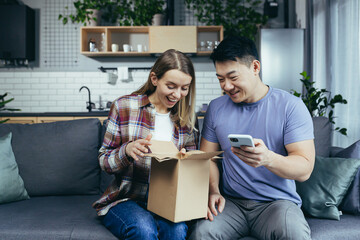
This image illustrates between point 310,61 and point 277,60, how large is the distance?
15.9 inches

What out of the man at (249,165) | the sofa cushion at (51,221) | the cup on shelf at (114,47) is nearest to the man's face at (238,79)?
the man at (249,165)

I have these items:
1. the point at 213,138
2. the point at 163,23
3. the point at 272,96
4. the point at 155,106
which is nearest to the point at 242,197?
the point at 213,138

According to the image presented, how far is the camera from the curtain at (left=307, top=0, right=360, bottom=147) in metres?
2.77

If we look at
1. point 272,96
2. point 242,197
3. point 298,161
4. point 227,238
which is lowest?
point 227,238

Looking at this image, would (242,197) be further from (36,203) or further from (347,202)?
(36,203)

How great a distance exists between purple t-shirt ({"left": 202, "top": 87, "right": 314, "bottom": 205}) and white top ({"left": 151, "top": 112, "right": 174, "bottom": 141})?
0.24 metres

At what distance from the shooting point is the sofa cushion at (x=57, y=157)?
1.79m

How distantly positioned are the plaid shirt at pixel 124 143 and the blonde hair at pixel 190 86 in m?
0.09

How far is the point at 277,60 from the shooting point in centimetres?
397

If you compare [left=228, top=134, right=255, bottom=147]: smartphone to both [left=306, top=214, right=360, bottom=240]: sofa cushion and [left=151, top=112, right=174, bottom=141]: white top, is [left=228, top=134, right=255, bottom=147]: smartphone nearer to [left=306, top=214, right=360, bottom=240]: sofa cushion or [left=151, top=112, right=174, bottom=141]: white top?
[left=151, top=112, right=174, bottom=141]: white top

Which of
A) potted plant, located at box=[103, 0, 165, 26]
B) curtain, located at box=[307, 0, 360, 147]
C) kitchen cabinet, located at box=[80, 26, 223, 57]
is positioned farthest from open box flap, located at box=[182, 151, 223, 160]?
potted plant, located at box=[103, 0, 165, 26]

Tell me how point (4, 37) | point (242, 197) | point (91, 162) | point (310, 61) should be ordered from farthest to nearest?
point (4, 37)
point (310, 61)
point (91, 162)
point (242, 197)

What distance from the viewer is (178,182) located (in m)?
1.11

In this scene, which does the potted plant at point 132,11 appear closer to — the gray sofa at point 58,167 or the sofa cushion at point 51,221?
the gray sofa at point 58,167
